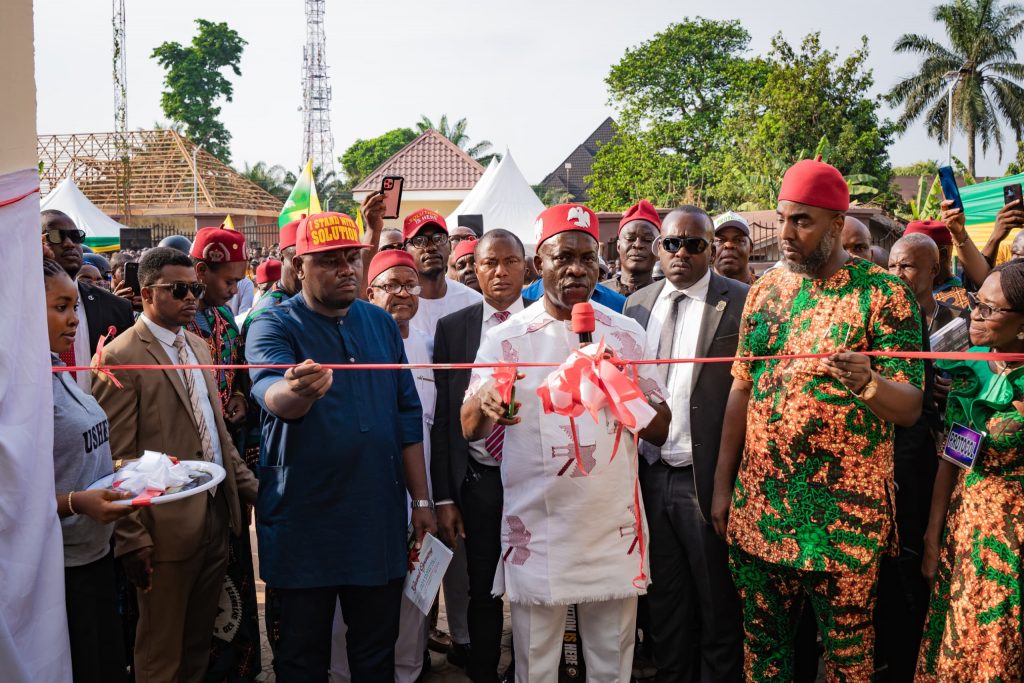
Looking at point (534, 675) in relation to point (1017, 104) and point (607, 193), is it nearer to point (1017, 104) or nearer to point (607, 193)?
point (607, 193)

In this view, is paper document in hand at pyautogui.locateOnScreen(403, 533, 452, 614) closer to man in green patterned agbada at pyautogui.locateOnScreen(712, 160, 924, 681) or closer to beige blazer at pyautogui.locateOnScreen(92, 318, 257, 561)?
beige blazer at pyautogui.locateOnScreen(92, 318, 257, 561)

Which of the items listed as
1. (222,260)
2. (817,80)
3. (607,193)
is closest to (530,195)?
(222,260)

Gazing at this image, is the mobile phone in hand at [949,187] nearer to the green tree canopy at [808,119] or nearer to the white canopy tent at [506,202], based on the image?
the white canopy tent at [506,202]

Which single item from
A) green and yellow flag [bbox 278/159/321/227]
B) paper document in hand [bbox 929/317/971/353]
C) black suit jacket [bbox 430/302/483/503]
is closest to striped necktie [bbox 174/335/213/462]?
black suit jacket [bbox 430/302/483/503]

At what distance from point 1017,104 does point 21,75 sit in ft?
177

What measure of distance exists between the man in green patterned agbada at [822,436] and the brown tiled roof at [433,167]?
1087 inches

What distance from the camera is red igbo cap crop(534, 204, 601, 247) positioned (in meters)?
3.54

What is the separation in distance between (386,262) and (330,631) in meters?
2.08

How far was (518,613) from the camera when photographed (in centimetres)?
353

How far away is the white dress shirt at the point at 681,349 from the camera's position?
3932 millimetres

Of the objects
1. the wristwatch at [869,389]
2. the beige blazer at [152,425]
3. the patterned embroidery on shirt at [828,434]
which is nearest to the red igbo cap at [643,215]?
the patterned embroidery on shirt at [828,434]

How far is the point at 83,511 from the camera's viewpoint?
296cm

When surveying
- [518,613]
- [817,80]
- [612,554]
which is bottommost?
[518,613]

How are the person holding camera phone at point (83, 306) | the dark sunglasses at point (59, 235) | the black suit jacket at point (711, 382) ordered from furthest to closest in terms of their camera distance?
the dark sunglasses at point (59, 235) < the person holding camera phone at point (83, 306) < the black suit jacket at point (711, 382)
